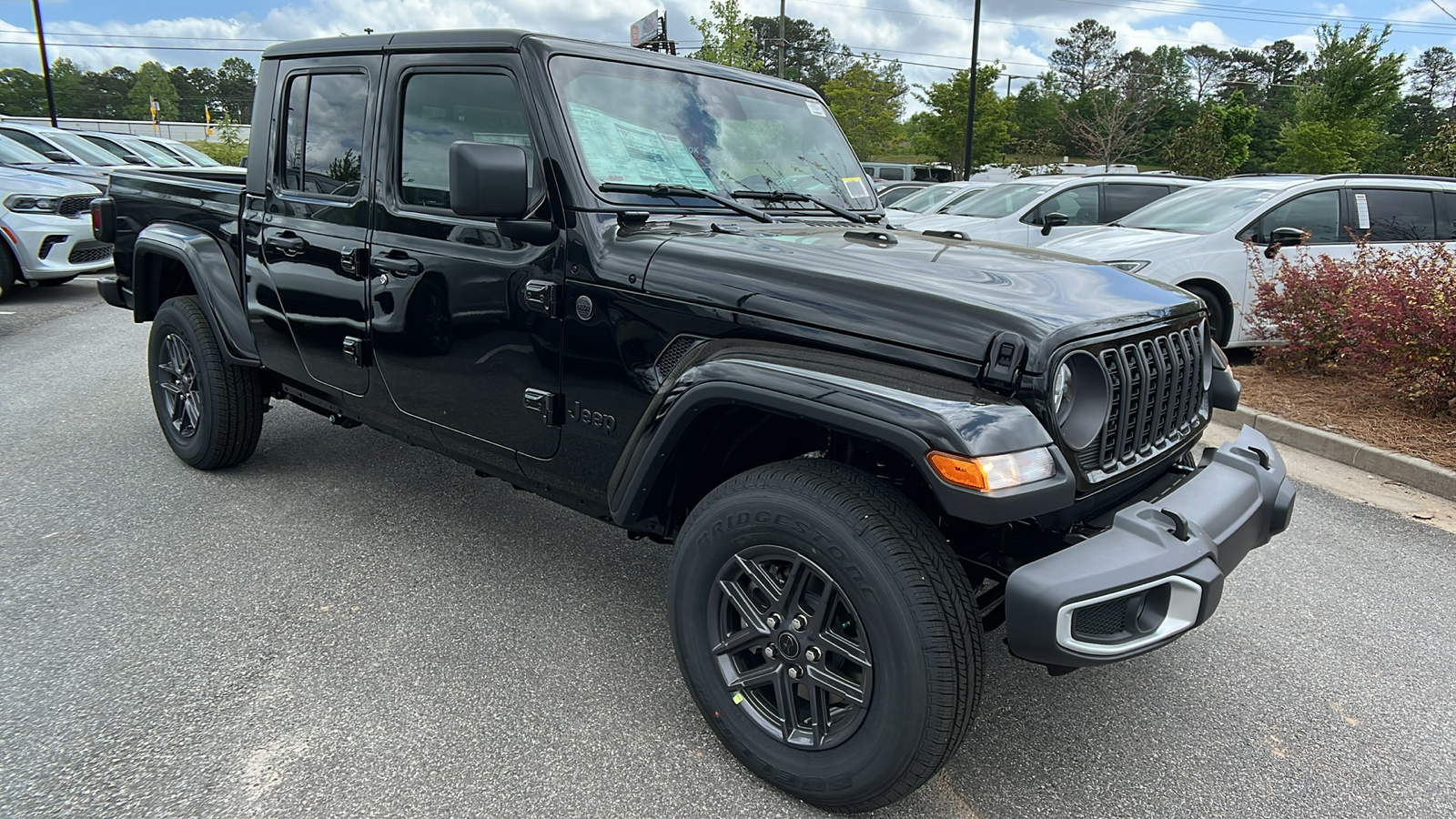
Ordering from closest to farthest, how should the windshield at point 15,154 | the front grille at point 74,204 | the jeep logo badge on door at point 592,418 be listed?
1. the jeep logo badge on door at point 592,418
2. the front grille at point 74,204
3. the windshield at point 15,154

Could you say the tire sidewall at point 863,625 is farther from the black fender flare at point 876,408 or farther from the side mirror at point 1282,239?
the side mirror at point 1282,239

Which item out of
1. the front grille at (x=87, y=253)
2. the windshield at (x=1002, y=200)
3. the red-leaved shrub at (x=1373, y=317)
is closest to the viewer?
the red-leaved shrub at (x=1373, y=317)

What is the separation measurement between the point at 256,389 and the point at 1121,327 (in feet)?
12.8

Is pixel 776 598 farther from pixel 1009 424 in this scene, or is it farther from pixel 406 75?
pixel 406 75

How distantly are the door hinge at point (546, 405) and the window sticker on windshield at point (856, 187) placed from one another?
60.1 inches

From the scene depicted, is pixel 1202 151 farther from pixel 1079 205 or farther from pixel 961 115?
pixel 1079 205

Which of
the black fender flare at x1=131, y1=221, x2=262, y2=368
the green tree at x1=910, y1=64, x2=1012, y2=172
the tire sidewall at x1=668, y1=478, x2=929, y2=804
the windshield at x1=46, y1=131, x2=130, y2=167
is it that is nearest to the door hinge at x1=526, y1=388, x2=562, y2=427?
the tire sidewall at x1=668, y1=478, x2=929, y2=804

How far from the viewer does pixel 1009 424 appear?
189 cm

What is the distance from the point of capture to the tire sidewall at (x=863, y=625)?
1961mm

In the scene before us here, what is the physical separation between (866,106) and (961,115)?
5.66 meters

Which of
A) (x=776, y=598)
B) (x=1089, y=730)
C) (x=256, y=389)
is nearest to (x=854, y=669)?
(x=776, y=598)

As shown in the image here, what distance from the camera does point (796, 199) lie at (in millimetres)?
3195

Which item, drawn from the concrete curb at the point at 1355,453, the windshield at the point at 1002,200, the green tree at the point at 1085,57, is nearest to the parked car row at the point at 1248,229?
the concrete curb at the point at 1355,453

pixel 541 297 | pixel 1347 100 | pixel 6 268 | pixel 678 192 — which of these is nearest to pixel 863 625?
pixel 541 297
